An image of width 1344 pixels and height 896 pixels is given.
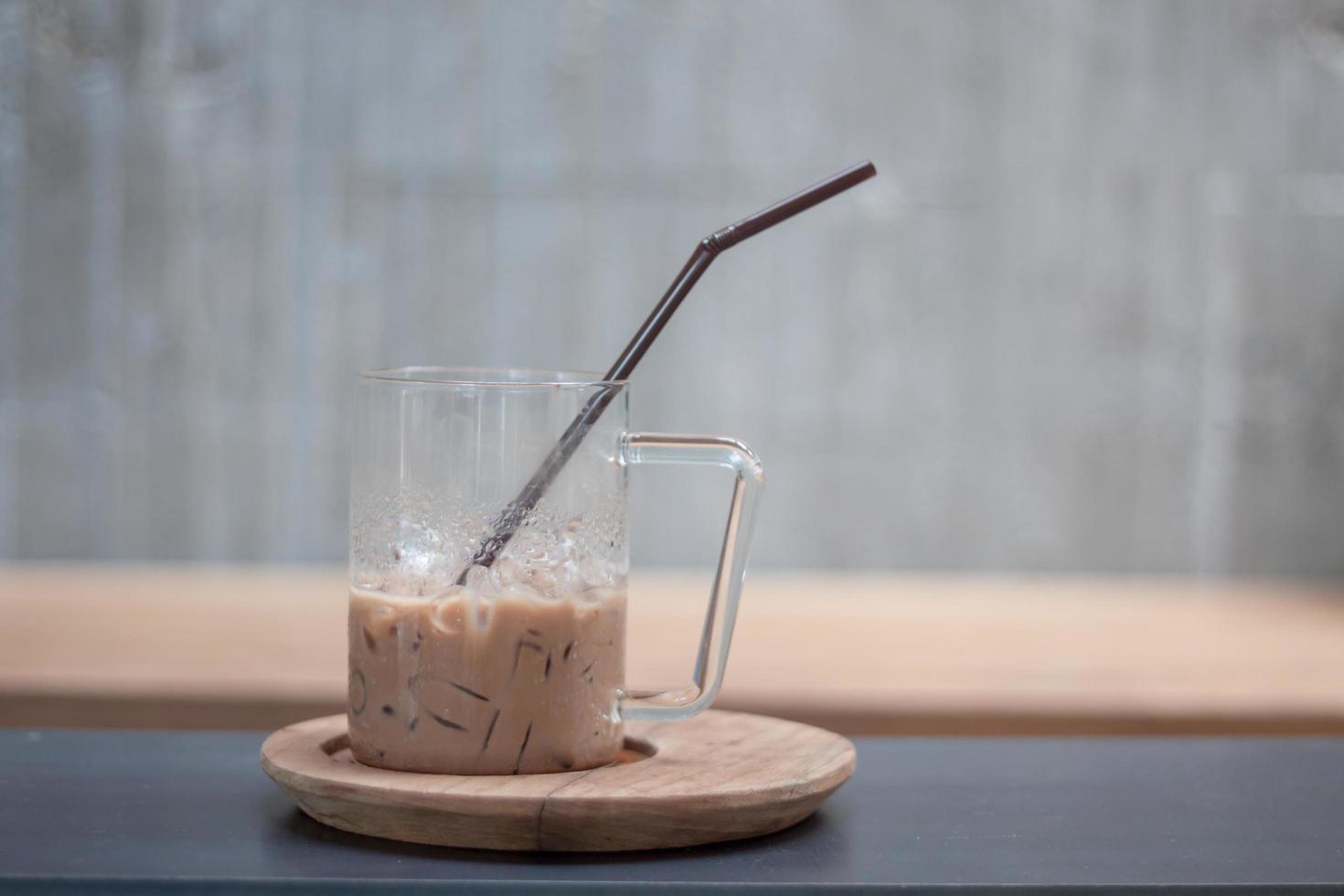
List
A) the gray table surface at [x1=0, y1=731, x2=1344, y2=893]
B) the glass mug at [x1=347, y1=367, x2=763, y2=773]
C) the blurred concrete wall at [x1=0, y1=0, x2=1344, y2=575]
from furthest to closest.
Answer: the blurred concrete wall at [x1=0, y1=0, x2=1344, y2=575] → the glass mug at [x1=347, y1=367, x2=763, y2=773] → the gray table surface at [x1=0, y1=731, x2=1344, y2=893]

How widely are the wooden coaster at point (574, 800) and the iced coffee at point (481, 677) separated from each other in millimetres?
12

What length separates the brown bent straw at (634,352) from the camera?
2.34ft

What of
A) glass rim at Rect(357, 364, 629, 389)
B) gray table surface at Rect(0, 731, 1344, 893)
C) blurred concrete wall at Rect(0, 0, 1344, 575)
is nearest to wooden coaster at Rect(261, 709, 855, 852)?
gray table surface at Rect(0, 731, 1344, 893)

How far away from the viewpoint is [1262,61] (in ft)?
10.7

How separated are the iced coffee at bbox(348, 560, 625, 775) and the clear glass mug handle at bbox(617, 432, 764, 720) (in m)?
0.05

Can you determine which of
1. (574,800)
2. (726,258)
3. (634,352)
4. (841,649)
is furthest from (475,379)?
(726,258)

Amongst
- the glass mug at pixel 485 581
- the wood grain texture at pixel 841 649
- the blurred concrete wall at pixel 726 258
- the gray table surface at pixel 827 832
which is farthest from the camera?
the blurred concrete wall at pixel 726 258

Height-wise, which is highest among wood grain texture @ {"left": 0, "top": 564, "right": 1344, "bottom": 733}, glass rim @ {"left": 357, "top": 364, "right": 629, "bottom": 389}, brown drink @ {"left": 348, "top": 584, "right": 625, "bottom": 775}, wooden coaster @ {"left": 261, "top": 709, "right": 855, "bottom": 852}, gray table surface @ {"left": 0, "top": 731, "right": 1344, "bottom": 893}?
glass rim @ {"left": 357, "top": 364, "right": 629, "bottom": 389}

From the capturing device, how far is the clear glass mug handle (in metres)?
0.75

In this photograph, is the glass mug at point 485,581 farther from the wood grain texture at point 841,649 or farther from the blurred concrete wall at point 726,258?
the blurred concrete wall at point 726,258

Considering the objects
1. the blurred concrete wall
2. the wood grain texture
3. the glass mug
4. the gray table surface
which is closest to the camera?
the gray table surface

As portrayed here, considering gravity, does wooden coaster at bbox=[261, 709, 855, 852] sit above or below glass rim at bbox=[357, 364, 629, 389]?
below

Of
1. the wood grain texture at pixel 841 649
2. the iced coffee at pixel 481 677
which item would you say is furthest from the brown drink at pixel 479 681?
the wood grain texture at pixel 841 649

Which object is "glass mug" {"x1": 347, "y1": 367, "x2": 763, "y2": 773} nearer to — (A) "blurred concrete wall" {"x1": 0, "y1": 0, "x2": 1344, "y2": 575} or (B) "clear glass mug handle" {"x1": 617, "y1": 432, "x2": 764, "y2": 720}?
(B) "clear glass mug handle" {"x1": 617, "y1": 432, "x2": 764, "y2": 720}
